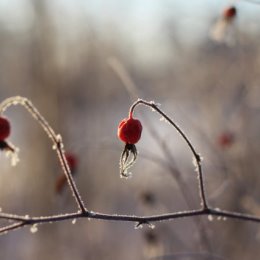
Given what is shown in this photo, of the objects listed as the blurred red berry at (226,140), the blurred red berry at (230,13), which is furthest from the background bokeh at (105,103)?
the blurred red berry at (230,13)

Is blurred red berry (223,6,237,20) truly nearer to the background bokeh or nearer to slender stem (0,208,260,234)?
the background bokeh

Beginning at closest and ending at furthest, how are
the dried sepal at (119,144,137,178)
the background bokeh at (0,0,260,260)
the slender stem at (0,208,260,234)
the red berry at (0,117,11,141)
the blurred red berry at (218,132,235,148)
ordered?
the slender stem at (0,208,260,234), the dried sepal at (119,144,137,178), the red berry at (0,117,11,141), the blurred red berry at (218,132,235,148), the background bokeh at (0,0,260,260)

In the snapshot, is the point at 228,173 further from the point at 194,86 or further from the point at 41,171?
the point at 41,171

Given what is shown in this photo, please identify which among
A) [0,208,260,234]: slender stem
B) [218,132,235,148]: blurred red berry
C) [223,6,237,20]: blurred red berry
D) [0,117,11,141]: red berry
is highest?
[218,132,235,148]: blurred red berry

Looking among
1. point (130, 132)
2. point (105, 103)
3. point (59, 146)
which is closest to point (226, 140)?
point (130, 132)

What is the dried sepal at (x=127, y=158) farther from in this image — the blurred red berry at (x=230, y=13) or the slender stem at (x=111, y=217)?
the blurred red berry at (x=230, y=13)

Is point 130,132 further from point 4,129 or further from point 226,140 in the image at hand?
point 226,140

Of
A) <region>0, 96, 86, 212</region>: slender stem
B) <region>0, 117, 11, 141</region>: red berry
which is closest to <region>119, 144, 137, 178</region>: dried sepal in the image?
<region>0, 96, 86, 212</region>: slender stem

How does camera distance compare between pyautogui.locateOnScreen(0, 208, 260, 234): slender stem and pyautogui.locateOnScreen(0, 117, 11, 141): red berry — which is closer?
pyautogui.locateOnScreen(0, 208, 260, 234): slender stem
